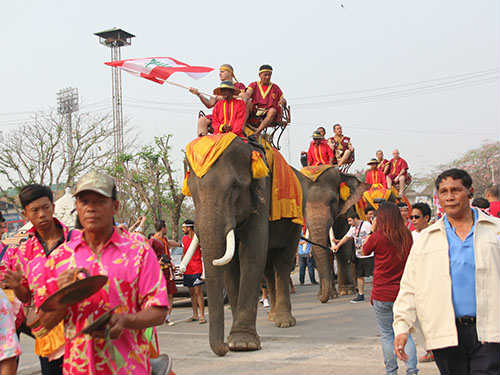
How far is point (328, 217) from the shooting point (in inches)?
492

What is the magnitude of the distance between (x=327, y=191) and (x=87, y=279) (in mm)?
10394

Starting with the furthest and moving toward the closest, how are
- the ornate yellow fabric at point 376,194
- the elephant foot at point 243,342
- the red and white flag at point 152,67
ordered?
the ornate yellow fabric at point 376,194
the red and white flag at point 152,67
the elephant foot at point 243,342

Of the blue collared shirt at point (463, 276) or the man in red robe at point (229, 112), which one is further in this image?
the man in red robe at point (229, 112)

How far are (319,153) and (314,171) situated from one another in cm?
86

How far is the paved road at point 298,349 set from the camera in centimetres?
636

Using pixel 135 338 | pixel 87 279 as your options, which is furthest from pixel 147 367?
pixel 87 279

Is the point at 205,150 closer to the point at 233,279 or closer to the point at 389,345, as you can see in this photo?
the point at 233,279

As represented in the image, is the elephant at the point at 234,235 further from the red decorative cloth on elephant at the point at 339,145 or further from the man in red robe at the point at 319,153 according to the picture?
the red decorative cloth on elephant at the point at 339,145

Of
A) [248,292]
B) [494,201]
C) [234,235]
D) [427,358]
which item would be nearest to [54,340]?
[234,235]

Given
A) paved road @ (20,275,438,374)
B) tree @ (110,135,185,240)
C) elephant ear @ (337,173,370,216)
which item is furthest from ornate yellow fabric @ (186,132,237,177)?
tree @ (110,135,185,240)

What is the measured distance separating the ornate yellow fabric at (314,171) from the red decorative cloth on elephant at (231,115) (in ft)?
15.9

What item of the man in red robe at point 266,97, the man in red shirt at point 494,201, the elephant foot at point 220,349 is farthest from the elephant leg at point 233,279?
the man in red shirt at point 494,201

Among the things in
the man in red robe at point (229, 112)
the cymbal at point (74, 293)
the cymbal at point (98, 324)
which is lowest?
the cymbal at point (98, 324)

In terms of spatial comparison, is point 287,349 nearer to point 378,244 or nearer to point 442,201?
point 378,244
